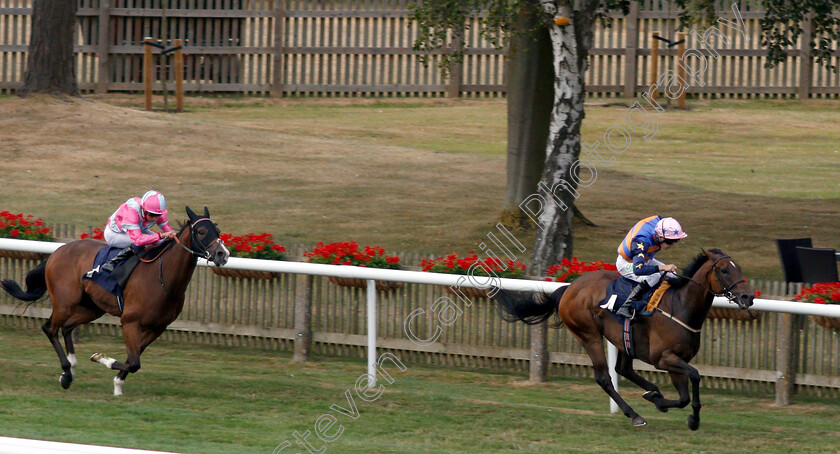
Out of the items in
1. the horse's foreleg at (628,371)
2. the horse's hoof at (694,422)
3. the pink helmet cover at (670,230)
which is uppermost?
the pink helmet cover at (670,230)

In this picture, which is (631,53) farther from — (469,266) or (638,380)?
(638,380)

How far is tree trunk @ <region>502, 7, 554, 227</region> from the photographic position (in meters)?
12.7

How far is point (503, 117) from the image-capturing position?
20.8m

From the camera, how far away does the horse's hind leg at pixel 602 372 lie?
22.5 feet

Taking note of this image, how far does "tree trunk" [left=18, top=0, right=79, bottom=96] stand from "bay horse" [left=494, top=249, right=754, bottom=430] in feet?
41.7

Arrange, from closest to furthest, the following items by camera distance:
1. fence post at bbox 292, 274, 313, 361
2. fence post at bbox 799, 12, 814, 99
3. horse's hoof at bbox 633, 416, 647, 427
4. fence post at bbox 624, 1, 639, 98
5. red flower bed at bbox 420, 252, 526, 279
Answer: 1. horse's hoof at bbox 633, 416, 647, 427
2. red flower bed at bbox 420, 252, 526, 279
3. fence post at bbox 292, 274, 313, 361
4. fence post at bbox 799, 12, 814, 99
5. fence post at bbox 624, 1, 639, 98

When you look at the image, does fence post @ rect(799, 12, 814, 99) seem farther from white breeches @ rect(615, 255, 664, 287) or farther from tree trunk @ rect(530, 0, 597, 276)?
white breeches @ rect(615, 255, 664, 287)

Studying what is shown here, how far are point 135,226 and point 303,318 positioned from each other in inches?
71.7

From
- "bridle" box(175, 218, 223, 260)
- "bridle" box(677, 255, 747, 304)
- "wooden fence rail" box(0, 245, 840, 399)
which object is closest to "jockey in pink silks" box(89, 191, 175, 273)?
"bridle" box(175, 218, 223, 260)

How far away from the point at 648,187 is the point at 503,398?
829cm

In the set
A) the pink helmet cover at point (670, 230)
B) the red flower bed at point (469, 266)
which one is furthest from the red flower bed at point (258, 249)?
the pink helmet cover at point (670, 230)

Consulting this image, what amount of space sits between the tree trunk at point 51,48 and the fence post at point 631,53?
436 inches

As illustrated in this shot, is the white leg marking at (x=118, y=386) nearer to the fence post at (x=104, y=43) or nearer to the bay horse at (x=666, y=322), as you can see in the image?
the bay horse at (x=666, y=322)

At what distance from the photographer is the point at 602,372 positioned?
7172 mm
